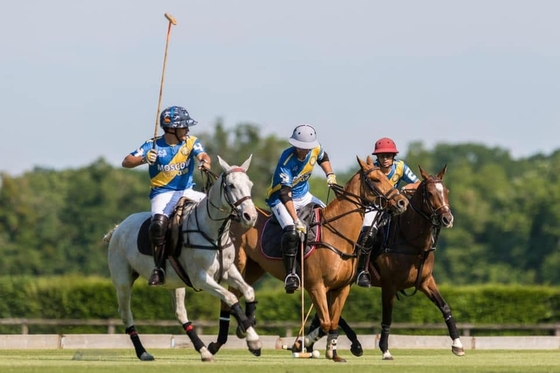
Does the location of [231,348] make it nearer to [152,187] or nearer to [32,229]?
[152,187]

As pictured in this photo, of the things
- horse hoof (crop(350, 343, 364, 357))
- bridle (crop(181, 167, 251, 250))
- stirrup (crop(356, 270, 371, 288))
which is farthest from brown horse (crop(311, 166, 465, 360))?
bridle (crop(181, 167, 251, 250))

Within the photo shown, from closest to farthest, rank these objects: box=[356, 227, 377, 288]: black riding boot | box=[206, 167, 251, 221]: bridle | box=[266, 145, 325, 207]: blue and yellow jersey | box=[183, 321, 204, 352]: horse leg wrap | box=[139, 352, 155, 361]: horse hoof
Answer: box=[206, 167, 251, 221]: bridle < box=[183, 321, 204, 352]: horse leg wrap < box=[139, 352, 155, 361]: horse hoof < box=[266, 145, 325, 207]: blue and yellow jersey < box=[356, 227, 377, 288]: black riding boot

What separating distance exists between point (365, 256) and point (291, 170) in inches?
59.6

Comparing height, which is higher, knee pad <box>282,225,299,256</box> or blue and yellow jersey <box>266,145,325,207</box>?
blue and yellow jersey <box>266,145,325,207</box>

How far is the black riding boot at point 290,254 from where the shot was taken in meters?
15.5

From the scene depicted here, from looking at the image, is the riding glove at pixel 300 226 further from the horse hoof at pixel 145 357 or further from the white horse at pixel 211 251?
the horse hoof at pixel 145 357

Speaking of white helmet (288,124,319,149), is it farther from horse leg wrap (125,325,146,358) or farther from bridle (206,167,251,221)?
horse leg wrap (125,325,146,358)

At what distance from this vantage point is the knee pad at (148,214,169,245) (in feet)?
48.8

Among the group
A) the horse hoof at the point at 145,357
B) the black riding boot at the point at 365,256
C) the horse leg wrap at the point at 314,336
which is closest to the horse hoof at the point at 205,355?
the horse hoof at the point at 145,357

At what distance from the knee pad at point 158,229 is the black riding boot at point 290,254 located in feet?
4.74

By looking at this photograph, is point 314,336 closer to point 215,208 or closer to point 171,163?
point 215,208

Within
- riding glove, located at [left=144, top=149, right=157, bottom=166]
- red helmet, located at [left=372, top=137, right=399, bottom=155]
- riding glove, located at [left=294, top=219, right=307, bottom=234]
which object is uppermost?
red helmet, located at [left=372, top=137, right=399, bottom=155]

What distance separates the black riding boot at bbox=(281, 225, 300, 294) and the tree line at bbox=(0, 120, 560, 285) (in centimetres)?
4961

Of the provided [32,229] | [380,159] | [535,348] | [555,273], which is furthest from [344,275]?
[32,229]
